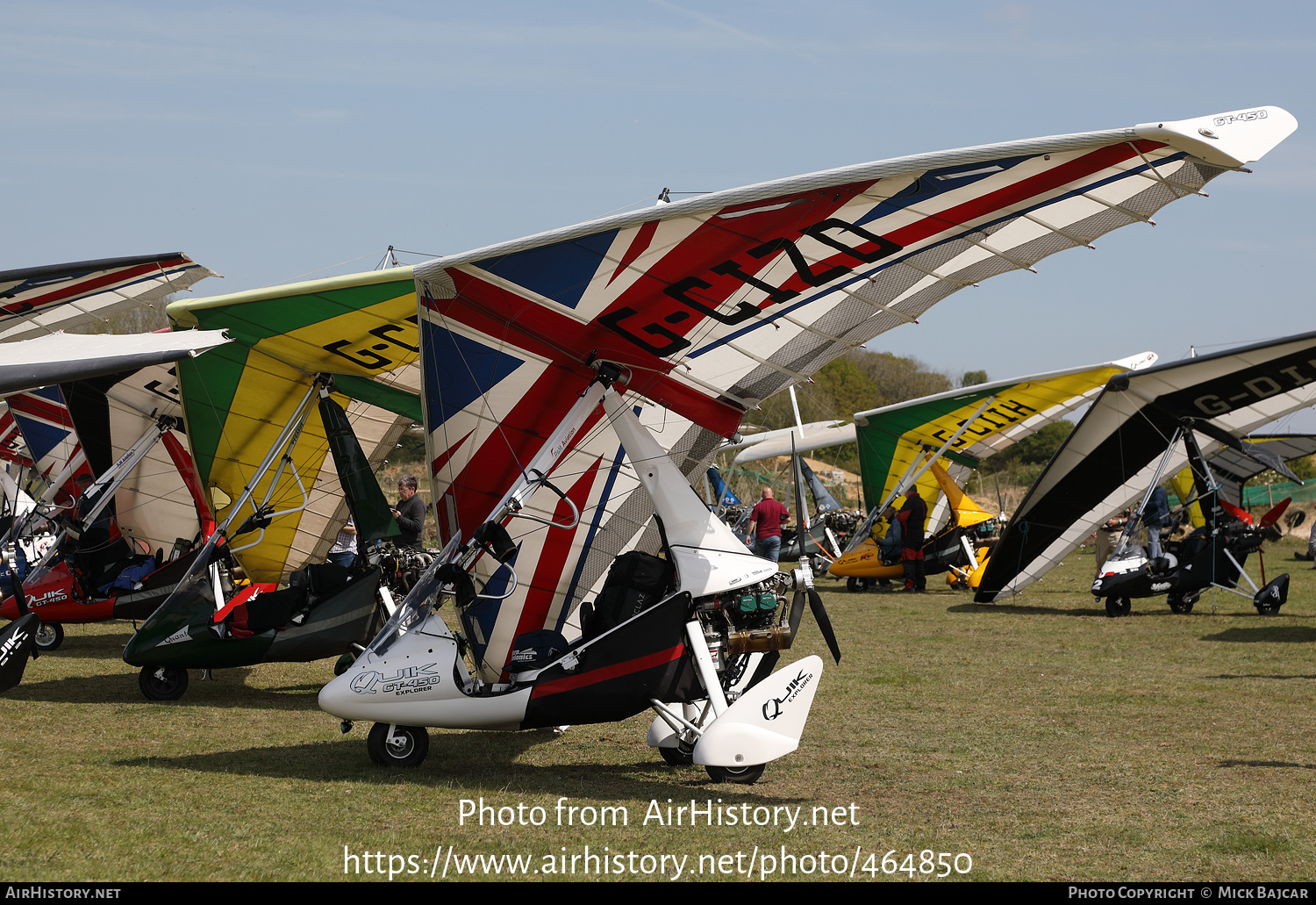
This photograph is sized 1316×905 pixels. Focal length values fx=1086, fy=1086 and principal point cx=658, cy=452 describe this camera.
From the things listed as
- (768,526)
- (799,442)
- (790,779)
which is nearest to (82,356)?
(790,779)

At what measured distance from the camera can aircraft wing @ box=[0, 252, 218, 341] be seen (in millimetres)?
8977

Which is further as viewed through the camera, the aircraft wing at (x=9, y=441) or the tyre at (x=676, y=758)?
the aircraft wing at (x=9, y=441)

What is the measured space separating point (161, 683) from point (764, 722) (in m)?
5.21

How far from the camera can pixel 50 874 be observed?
3686 millimetres

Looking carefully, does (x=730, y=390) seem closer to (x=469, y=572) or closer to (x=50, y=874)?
(x=469, y=572)

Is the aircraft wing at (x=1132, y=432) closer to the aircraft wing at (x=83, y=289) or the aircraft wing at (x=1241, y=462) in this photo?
the aircraft wing at (x=1241, y=462)

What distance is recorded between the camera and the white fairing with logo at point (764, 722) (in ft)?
16.3

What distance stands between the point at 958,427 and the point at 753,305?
1147 centimetres

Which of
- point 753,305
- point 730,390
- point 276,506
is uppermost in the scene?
point 753,305

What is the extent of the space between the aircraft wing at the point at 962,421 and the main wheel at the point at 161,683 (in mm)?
10978

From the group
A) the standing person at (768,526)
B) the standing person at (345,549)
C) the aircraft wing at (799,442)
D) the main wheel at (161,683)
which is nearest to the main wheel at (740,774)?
the main wheel at (161,683)

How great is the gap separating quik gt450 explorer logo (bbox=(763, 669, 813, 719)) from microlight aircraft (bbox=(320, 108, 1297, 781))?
0.6 inches

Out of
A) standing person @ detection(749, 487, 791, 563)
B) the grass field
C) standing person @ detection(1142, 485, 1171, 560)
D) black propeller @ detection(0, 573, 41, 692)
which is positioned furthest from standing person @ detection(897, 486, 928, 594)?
black propeller @ detection(0, 573, 41, 692)

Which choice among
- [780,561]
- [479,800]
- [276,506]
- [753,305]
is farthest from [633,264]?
[780,561]
